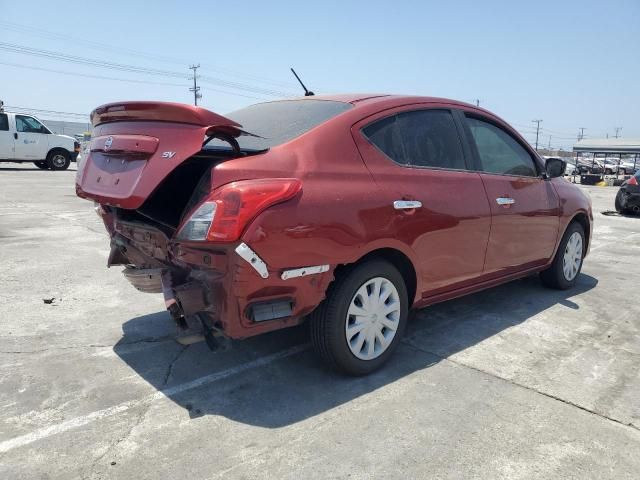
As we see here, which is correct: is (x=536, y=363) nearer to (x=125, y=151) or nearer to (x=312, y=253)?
(x=312, y=253)

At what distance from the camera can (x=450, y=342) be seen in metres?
3.80

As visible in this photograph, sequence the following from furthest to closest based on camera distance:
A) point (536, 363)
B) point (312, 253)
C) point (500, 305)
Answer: point (500, 305), point (536, 363), point (312, 253)

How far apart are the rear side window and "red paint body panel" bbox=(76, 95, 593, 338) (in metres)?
0.07

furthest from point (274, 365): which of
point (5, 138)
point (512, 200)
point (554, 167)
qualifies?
point (5, 138)

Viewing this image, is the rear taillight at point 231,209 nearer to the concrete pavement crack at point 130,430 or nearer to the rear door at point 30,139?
the concrete pavement crack at point 130,430

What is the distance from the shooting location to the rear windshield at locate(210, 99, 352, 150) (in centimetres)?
305

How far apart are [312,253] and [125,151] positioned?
1202mm

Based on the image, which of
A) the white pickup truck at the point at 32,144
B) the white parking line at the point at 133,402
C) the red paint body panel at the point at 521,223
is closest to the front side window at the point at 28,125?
the white pickup truck at the point at 32,144

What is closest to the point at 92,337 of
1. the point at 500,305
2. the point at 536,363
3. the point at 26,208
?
the point at 536,363

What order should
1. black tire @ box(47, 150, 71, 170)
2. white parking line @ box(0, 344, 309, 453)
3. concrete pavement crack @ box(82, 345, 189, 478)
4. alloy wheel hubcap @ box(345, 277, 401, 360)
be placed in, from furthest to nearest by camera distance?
black tire @ box(47, 150, 71, 170), alloy wheel hubcap @ box(345, 277, 401, 360), white parking line @ box(0, 344, 309, 453), concrete pavement crack @ box(82, 345, 189, 478)

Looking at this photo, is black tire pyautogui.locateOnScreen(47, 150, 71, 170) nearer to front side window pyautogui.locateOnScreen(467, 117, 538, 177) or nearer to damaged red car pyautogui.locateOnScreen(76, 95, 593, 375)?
damaged red car pyautogui.locateOnScreen(76, 95, 593, 375)

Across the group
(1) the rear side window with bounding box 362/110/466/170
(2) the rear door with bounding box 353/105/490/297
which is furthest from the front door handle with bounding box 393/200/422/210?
(1) the rear side window with bounding box 362/110/466/170

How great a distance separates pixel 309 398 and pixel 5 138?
1919 cm

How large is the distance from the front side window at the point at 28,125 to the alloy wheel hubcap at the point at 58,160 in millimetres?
1173
